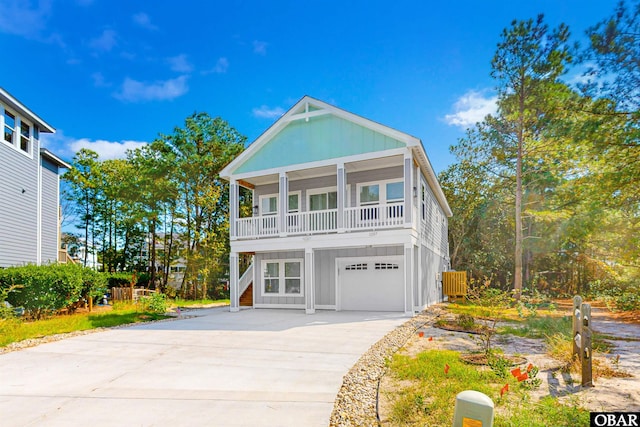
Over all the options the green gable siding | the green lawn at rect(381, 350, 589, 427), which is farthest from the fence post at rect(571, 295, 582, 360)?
the green gable siding

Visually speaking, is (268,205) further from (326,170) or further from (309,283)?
(309,283)

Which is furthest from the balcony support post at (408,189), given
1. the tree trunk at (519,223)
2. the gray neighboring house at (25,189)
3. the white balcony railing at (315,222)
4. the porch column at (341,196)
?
the gray neighboring house at (25,189)

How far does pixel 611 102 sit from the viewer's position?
37.7 feet

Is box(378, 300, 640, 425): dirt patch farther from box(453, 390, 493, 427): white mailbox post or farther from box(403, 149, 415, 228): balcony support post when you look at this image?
box(403, 149, 415, 228): balcony support post

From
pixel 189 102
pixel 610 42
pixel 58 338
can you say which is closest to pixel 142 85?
pixel 189 102

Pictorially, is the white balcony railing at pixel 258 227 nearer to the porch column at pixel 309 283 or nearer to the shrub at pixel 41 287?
the porch column at pixel 309 283

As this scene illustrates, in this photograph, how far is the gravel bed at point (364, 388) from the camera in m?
3.86

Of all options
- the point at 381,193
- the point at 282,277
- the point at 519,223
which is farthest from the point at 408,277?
the point at 519,223

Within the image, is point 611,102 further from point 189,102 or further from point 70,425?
point 189,102

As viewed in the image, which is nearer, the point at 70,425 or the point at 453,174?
the point at 70,425

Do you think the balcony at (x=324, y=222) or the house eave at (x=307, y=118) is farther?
the balcony at (x=324, y=222)

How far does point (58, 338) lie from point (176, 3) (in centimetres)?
1087

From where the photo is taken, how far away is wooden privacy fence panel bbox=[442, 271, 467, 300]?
68.9 ft

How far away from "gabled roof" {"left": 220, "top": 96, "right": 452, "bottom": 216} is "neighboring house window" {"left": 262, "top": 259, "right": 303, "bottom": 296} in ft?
13.8
